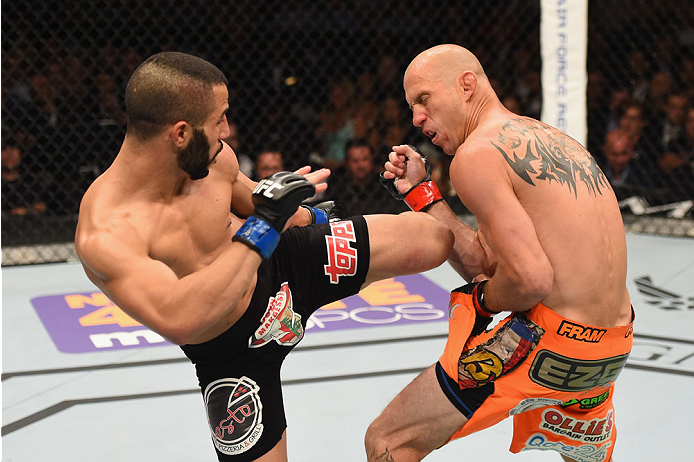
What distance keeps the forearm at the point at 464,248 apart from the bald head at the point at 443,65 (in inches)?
12.8

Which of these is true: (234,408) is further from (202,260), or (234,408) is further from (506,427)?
(506,427)

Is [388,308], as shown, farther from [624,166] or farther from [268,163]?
[624,166]

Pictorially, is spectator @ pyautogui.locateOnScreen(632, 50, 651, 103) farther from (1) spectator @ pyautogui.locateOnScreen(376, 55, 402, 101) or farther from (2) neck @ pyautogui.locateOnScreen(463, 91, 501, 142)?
(2) neck @ pyautogui.locateOnScreen(463, 91, 501, 142)

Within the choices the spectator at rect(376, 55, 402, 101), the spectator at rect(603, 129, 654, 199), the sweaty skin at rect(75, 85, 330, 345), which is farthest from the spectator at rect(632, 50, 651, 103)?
the sweaty skin at rect(75, 85, 330, 345)

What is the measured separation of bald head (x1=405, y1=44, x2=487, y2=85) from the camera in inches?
69.7

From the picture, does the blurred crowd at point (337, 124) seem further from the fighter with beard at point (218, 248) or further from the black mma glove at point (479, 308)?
the black mma glove at point (479, 308)

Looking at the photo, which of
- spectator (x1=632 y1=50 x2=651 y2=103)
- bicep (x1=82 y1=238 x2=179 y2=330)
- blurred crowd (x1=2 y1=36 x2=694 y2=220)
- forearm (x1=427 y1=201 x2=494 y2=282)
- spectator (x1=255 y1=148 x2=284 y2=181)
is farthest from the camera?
spectator (x1=632 y1=50 x2=651 y2=103)

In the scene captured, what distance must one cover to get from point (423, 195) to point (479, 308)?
0.31m

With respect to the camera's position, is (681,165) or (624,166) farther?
(624,166)

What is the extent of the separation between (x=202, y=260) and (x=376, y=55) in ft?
14.0

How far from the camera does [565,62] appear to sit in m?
4.23

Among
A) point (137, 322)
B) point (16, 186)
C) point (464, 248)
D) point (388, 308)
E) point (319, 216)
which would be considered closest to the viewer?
point (464, 248)

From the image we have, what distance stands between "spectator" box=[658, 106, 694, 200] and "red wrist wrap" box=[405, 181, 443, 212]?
3872 millimetres

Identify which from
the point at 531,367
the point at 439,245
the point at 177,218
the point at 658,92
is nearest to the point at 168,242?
the point at 177,218
